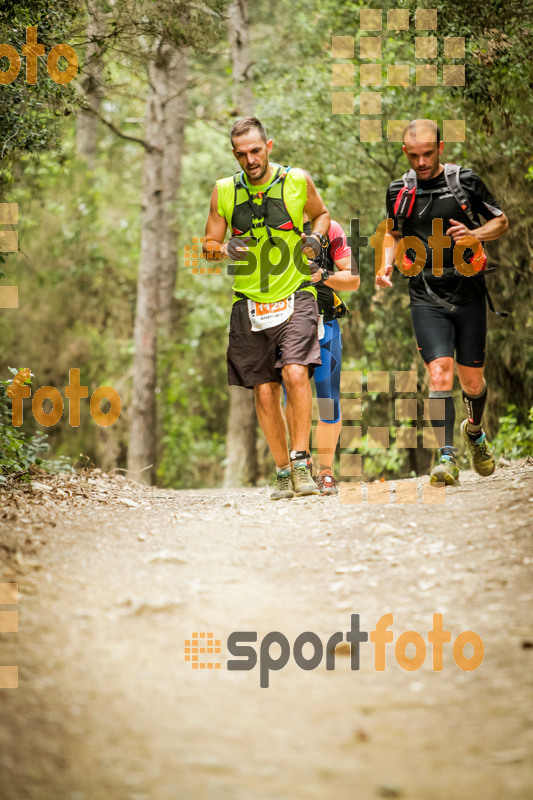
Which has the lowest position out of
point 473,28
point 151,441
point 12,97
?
point 151,441

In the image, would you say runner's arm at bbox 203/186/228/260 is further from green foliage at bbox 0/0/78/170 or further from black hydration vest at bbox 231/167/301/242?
green foliage at bbox 0/0/78/170

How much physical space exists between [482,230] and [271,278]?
1425 millimetres

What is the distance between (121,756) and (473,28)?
7.34 meters

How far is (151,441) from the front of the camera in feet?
44.6

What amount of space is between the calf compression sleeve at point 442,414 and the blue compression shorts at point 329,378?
2.62 feet

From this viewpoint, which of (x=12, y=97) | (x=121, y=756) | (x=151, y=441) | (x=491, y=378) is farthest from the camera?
(x=151, y=441)

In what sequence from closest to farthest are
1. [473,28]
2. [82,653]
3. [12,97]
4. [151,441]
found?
[82,653] → [12,97] → [473,28] → [151,441]

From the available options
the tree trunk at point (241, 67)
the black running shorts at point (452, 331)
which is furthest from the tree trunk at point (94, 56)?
the black running shorts at point (452, 331)

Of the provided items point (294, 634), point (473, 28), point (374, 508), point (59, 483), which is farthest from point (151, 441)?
point (294, 634)

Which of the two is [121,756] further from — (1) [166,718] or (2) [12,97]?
(2) [12,97]

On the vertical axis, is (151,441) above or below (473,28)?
below

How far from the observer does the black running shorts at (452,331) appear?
18.3 feet

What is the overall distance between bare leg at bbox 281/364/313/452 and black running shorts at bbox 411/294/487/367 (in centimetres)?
85

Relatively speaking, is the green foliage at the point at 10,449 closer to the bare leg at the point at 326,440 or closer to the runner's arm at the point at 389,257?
the bare leg at the point at 326,440
